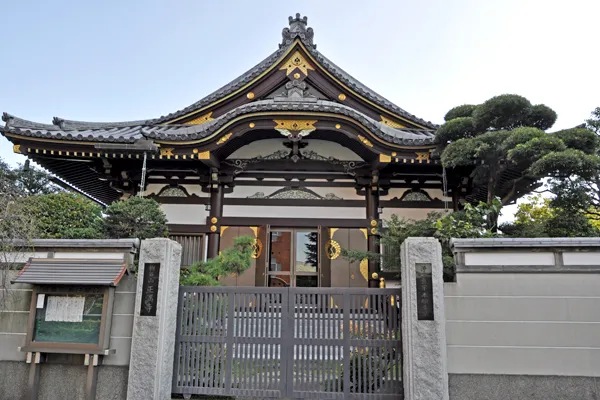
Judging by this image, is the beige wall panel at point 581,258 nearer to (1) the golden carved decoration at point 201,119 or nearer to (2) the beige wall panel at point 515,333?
(2) the beige wall panel at point 515,333

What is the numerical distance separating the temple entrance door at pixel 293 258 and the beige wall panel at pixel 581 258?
16.7 feet

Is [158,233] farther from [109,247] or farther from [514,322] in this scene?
[514,322]

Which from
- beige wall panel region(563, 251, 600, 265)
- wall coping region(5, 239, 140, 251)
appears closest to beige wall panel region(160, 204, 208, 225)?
wall coping region(5, 239, 140, 251)

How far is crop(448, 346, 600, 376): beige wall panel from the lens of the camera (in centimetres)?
460

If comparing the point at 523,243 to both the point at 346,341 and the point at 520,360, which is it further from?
the point at 346,341

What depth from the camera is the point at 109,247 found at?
17.3 ft

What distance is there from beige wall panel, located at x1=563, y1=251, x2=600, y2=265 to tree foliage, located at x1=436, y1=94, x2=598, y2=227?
136 centimetres

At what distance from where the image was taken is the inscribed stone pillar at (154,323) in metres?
4.66

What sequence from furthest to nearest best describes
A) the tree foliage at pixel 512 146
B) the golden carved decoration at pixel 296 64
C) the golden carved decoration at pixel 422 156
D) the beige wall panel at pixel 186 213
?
the golden carved decoration at pixel 296 64 → the beige wall panel at pixel 186 213 → the golden carved decoration at pixel 422 156 → the tree foliage at pixel 512 146

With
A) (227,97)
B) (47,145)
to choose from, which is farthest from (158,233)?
(227,97)

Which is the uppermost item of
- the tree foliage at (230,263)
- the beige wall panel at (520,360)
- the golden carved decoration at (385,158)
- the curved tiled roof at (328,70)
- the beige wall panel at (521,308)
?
the curved tiled roof at (328,70)

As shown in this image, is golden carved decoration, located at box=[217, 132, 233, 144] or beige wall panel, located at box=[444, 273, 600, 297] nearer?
beige wall panel, located at box=[444, 273, 600, 297]

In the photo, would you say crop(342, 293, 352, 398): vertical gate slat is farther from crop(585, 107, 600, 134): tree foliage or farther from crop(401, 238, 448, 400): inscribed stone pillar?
crop(585, 107, 600, 134): tree foliage

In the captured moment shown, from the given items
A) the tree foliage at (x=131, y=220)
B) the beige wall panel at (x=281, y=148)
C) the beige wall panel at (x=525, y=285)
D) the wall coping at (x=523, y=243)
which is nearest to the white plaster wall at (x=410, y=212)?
the beige wall panel at (x=281, y=148)
